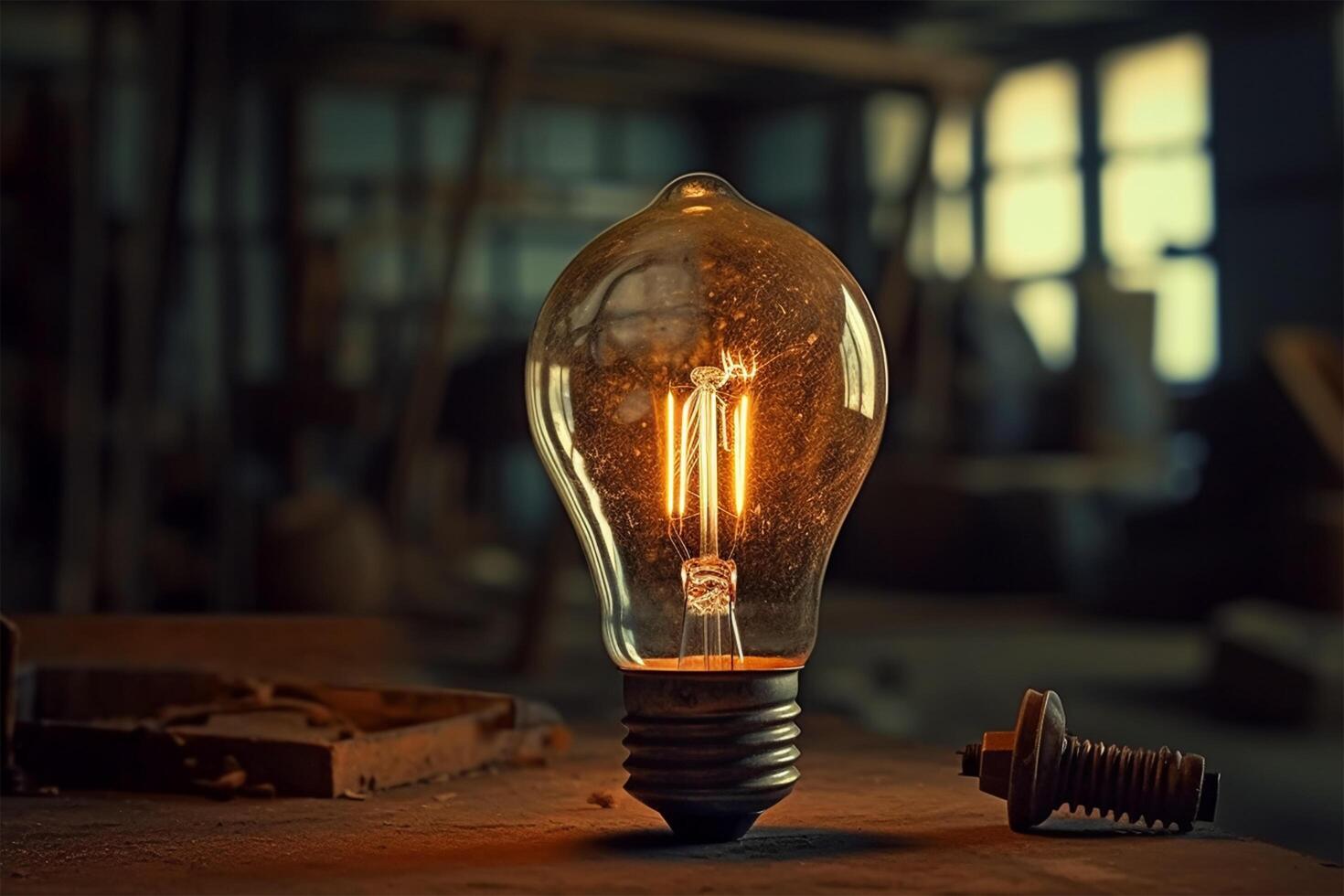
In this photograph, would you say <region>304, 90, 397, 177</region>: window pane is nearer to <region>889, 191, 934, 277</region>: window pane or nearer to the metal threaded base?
<region>889, 191, 934, 277</region>: window pane

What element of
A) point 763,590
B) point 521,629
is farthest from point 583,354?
point 521,629

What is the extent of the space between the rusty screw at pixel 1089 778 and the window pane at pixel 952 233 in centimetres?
1161

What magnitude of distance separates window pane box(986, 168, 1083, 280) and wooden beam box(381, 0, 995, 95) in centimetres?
632

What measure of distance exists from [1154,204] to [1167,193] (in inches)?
4.5

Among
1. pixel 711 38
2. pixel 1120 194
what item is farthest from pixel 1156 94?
pixel 711 38

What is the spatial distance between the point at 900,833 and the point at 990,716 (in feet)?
12.7

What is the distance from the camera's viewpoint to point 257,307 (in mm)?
13375

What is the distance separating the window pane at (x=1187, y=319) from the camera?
447 inches

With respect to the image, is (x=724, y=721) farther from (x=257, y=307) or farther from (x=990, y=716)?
(x=257, y=307)

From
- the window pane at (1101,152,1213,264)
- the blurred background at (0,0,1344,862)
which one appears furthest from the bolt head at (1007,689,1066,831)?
the window pane at (1101,152,1213,264)

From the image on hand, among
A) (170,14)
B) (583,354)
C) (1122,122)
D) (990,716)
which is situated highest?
(1122,122)

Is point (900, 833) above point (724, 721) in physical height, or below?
below

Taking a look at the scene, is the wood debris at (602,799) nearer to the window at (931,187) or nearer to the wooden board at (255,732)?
the wooden board at (255,732)

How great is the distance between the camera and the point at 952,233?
13.2 metres
